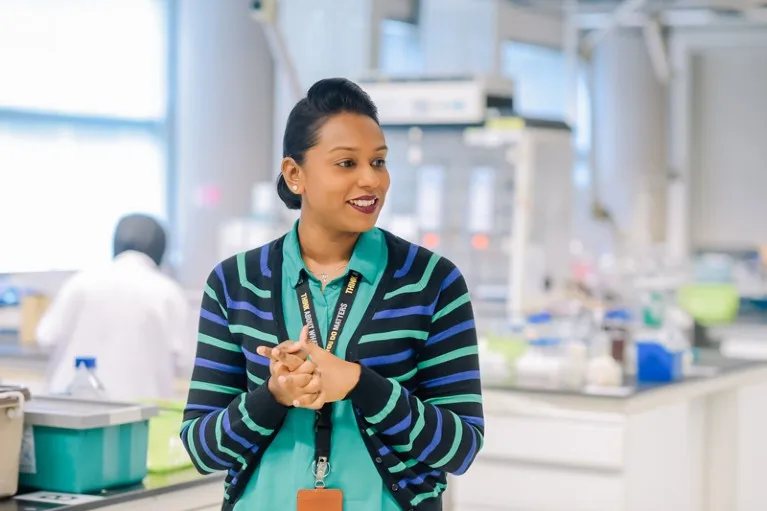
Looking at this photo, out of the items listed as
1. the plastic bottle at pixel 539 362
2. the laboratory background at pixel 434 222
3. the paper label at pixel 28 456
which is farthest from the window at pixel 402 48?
the paper label at pixel 28 456

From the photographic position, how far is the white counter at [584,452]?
369cm

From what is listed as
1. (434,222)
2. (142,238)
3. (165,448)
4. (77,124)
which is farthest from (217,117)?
(165,448)

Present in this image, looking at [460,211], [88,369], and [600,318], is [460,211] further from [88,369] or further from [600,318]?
[88,369]

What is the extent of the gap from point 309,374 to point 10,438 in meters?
0.95

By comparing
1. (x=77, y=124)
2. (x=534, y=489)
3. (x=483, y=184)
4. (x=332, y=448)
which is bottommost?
(x=534, y=489)

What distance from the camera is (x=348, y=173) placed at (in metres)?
1.59

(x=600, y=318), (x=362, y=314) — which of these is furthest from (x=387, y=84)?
(x=362, y=314)

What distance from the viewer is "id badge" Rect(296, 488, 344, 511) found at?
1.56 m

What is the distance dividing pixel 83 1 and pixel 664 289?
3656mm

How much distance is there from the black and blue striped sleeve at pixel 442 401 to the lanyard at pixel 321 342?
0.05 m

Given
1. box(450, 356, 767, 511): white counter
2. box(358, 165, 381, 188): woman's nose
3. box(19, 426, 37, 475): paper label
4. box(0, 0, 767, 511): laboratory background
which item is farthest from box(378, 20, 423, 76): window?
box(358, 165, 381, 188): woman's nose

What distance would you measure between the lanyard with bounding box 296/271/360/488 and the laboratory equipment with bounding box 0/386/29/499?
850mm

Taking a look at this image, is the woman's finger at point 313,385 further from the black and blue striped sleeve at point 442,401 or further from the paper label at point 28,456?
the paper label at point 28,456

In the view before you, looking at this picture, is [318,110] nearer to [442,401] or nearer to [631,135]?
[442,401]
